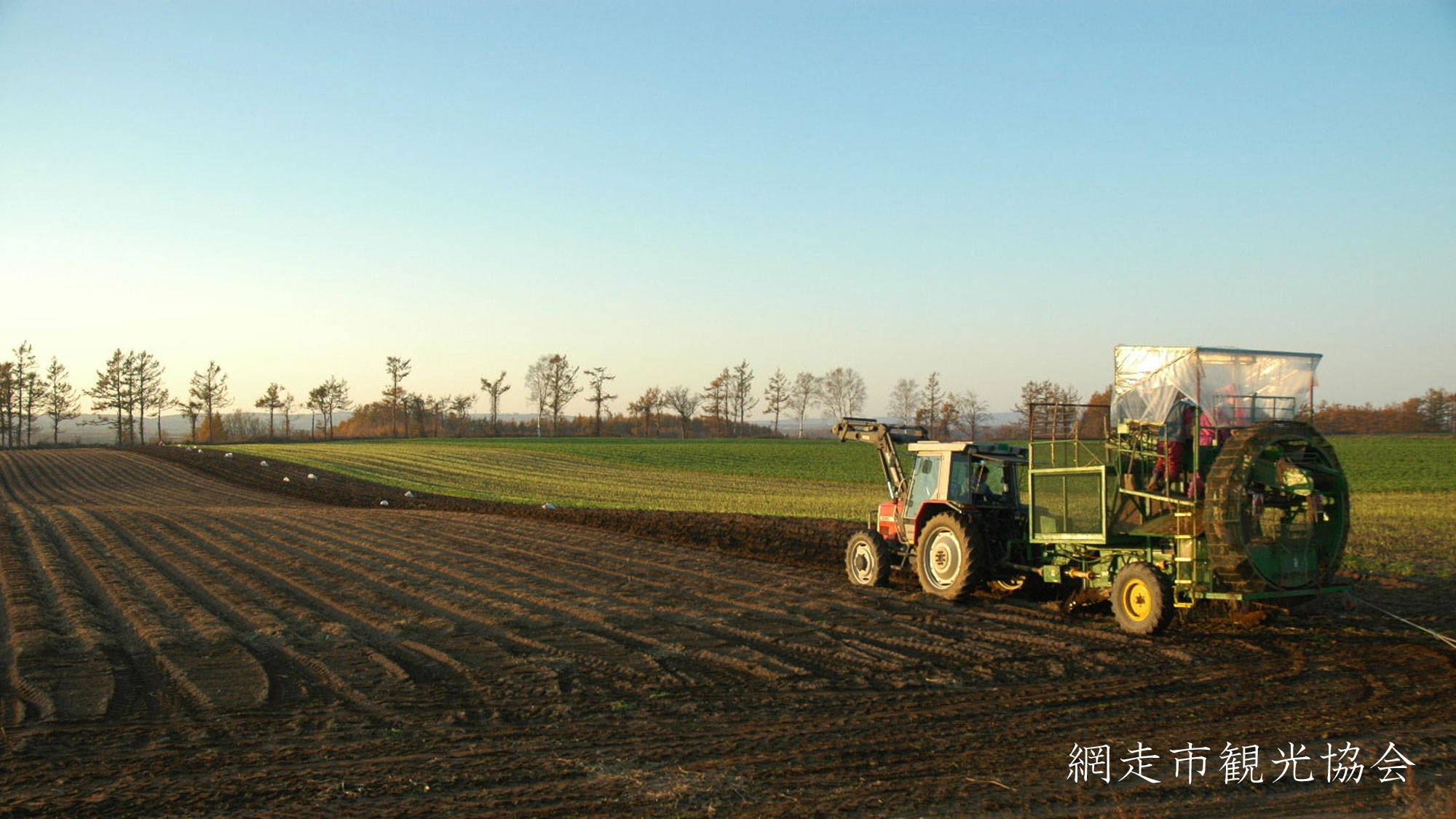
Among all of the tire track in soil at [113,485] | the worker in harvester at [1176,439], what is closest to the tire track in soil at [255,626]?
the worker in harvester at [1176,439]

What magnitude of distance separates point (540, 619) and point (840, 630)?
11.6ft

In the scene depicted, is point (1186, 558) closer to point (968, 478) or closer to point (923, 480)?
point (968, 478)

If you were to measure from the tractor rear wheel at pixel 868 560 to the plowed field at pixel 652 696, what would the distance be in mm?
486

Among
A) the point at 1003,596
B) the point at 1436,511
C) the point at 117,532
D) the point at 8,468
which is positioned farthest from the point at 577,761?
the point at 8,468

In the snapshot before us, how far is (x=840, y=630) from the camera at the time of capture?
10336mm

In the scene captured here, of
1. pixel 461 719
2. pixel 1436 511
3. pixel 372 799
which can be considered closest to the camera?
pixel 372 799

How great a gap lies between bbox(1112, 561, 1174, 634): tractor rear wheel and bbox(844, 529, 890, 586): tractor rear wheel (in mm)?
3650

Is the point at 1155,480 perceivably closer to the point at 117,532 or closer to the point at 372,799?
the point at 372,799

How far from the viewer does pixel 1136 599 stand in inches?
393

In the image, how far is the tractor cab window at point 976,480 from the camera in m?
12.3

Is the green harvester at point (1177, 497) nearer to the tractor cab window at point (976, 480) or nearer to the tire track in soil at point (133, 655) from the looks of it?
the tractor cab window at point (976, 480)

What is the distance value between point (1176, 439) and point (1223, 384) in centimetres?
76

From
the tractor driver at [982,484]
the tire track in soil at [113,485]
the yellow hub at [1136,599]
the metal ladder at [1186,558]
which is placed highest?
the tractor driver at [982,484]

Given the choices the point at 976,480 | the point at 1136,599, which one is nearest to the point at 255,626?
the point at 976,480
